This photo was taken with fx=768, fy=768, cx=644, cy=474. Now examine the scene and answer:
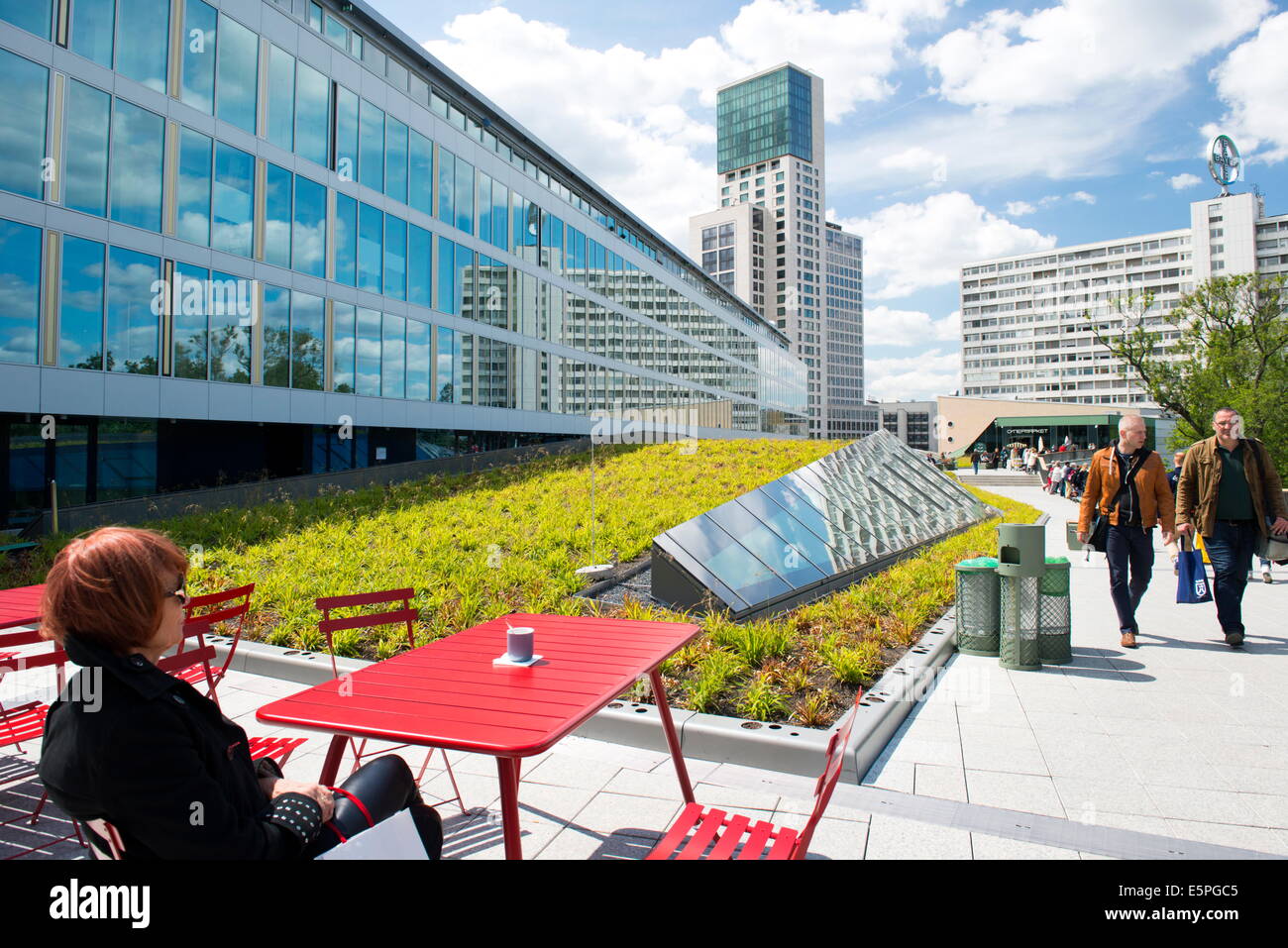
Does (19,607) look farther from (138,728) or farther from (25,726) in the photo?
(138,728)

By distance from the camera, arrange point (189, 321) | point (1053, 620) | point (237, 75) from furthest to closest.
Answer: point (237, 75) → point (189, 321) → point (1053, 620)

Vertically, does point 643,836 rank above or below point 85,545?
below

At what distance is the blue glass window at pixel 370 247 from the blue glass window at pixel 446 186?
342 centimetres

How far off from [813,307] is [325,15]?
140403mm

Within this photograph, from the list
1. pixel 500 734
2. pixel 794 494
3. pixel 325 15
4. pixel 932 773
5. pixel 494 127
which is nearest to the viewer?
pixel 500 734

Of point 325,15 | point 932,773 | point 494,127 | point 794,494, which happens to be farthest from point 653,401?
point 932,773

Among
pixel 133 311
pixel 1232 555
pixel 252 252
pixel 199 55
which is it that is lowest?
pixel 1232 555

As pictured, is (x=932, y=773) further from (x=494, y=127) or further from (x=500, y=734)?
(x=494, y=127)

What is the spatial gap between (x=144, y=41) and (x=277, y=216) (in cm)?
458

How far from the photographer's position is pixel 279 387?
67.3 feet

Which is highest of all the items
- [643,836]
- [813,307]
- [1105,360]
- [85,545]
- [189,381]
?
[813,307]

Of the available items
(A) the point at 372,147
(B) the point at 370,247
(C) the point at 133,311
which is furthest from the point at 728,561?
(A) the point at 372,147

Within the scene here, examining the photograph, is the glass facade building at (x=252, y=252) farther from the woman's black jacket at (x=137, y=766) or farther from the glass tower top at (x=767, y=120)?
the glass tower top at (x=767, y=120)

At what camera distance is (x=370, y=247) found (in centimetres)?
2359
